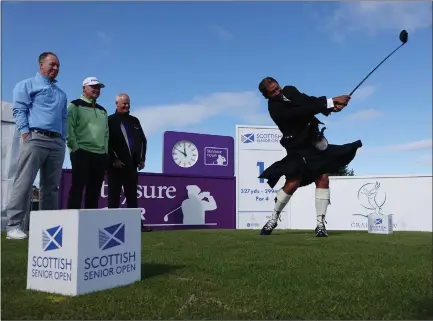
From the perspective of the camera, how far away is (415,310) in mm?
1782

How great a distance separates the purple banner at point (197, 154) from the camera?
391 inches

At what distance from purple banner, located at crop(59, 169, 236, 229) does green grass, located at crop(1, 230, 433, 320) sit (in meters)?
4.01

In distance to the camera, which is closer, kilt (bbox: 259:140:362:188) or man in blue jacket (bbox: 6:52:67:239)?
man in blue jacket (bbox: 6:52:67:239)

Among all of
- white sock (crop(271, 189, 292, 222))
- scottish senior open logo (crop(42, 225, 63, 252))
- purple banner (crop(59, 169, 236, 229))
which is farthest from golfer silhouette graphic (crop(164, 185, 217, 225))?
scottish senior open logo (crop(42, 225, 63, 252))

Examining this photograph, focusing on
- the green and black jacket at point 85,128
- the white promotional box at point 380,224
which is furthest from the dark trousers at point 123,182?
the white promotional box at point 380,224

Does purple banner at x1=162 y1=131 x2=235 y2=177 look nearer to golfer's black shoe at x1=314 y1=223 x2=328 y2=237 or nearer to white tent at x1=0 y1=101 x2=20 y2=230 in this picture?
white tent at x1=0 y1=101 x2=20 y2=230

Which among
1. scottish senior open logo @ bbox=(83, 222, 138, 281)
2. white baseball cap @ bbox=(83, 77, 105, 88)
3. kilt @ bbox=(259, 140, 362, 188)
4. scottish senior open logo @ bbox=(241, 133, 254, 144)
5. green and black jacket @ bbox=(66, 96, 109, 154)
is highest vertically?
Answer: scottish senior open logo @ bbox=(241, 133, 254, 144)

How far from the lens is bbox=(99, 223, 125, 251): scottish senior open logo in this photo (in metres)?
2.04

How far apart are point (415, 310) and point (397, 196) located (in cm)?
827

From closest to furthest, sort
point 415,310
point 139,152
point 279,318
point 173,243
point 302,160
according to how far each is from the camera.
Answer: point 279,318 < point 415,310 < point 173,243 < point 302,160 < point 139,152

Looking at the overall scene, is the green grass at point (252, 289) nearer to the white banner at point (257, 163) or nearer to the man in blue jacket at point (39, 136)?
the man in blue jacket at point (39, 136)

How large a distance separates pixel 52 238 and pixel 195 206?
592 cm

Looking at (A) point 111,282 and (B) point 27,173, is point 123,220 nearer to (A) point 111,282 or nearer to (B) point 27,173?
(A) point 111,282

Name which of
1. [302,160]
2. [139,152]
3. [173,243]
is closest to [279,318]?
[173,243]
